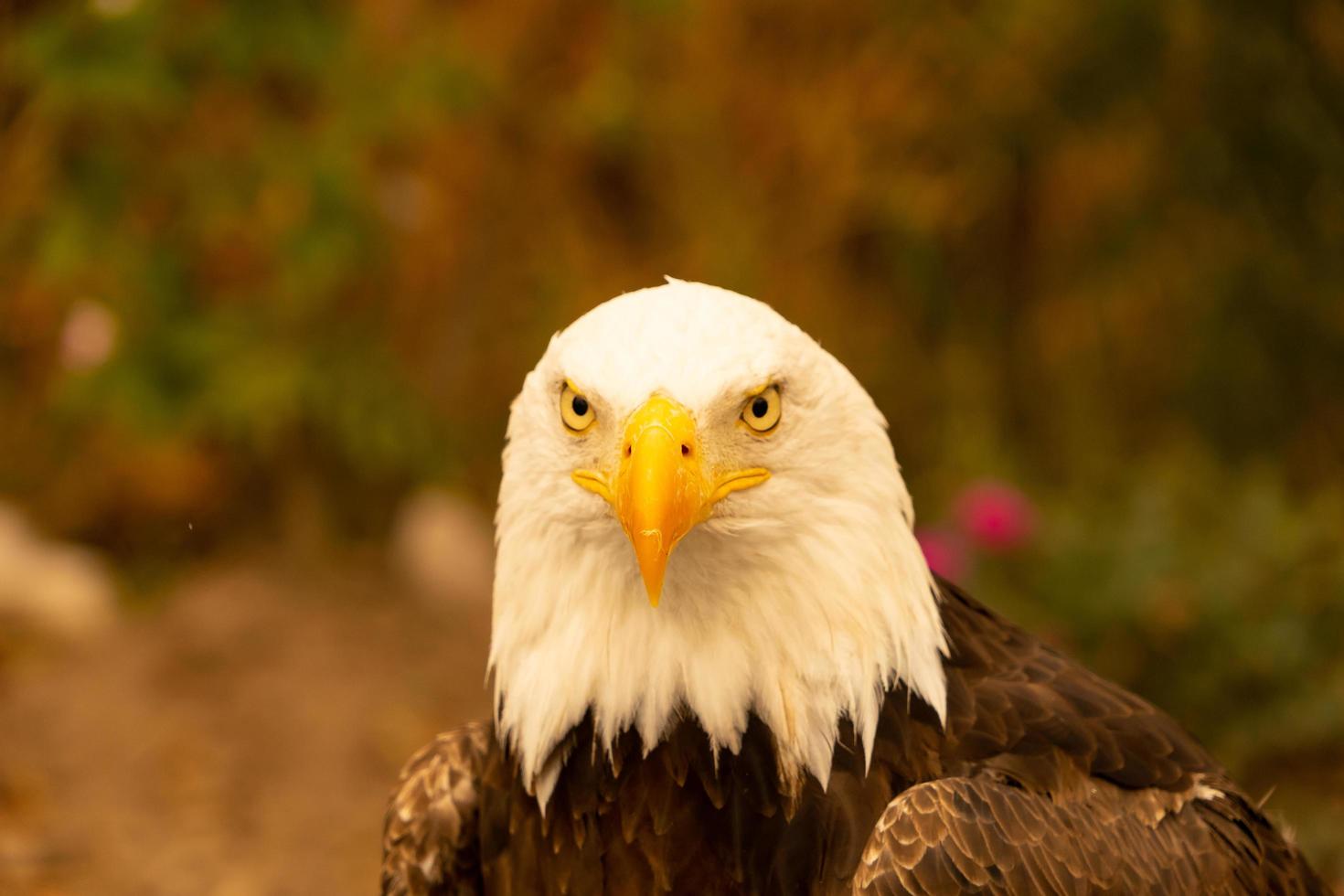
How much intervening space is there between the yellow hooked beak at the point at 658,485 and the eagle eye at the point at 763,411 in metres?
0.11

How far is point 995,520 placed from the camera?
16.5ft

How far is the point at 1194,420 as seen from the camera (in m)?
6.79

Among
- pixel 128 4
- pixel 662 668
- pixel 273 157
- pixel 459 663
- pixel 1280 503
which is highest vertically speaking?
pixel 128 4

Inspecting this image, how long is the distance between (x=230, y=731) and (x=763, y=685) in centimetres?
359

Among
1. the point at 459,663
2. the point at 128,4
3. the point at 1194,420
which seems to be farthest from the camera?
the point at 1194,420

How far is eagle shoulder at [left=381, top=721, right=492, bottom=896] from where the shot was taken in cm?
262

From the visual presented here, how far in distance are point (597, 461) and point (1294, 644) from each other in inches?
140

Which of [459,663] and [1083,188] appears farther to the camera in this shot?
[1083,188]

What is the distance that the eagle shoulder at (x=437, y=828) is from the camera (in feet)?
8.60

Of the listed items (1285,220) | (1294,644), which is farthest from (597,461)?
(1285,220)

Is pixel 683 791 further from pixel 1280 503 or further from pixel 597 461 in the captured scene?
pixel 1280 503

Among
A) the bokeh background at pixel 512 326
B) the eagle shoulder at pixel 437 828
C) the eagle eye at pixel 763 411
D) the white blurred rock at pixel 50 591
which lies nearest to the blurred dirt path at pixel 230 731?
the bokeh background at pixel 512 326

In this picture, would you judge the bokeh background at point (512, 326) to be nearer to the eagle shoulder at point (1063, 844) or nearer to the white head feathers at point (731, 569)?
the eagle shoulder at point (1063, 844)

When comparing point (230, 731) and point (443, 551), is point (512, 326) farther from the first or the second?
point (230, 731)
